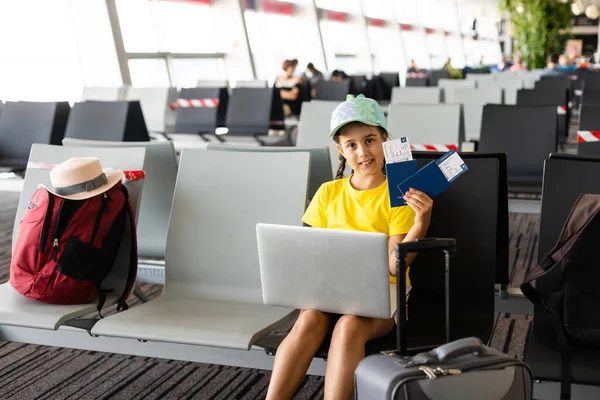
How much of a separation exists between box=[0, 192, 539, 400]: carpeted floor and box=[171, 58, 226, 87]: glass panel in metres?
7.79

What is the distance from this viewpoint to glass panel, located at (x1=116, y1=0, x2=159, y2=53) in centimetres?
1031

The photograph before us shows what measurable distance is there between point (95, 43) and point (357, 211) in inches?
303

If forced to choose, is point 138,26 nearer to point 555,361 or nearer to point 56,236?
point 56,236

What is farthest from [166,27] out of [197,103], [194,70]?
[197,103]

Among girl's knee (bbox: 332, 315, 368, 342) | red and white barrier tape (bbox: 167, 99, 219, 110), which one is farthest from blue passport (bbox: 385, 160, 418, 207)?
red and white barrier tape (bbox: 167, 99, 219, 110)

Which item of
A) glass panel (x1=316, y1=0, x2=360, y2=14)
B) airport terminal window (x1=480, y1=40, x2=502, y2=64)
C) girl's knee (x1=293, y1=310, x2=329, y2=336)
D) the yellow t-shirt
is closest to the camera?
girl's knee (x1=293, y1=310, x2=329, y2=336)

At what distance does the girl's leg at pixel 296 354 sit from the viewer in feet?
6.79

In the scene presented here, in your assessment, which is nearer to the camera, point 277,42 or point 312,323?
point 312,323

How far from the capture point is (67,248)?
107 inches

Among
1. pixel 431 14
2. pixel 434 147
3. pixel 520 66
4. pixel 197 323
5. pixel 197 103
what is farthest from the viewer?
pixel 431 14

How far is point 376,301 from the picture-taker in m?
2.00

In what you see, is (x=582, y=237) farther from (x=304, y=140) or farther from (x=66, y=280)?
(x=304, y=140)

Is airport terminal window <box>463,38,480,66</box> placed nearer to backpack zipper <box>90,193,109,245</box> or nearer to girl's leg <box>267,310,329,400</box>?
backpack zipper <box>90,193,109,245</box>

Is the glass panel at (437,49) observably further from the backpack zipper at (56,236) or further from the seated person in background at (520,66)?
the backpack zipper at (56,236)
